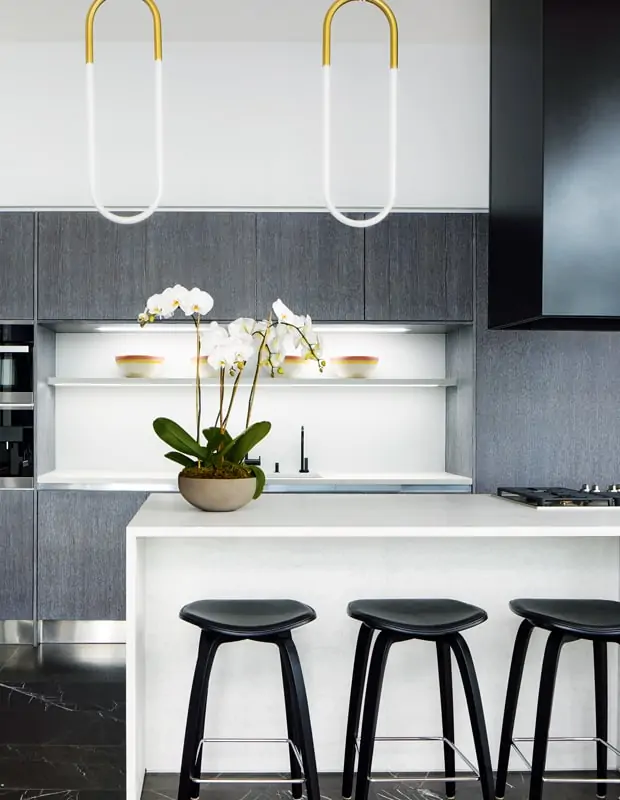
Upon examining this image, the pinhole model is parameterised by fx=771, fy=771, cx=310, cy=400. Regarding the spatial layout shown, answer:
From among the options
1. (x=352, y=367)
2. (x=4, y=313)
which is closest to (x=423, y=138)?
(x=352, y=367)

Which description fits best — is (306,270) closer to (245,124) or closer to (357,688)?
(245,124)

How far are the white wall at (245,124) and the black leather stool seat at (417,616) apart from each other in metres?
2.51

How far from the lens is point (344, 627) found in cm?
254

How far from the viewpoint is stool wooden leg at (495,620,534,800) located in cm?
232

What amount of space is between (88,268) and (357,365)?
1.52 metres


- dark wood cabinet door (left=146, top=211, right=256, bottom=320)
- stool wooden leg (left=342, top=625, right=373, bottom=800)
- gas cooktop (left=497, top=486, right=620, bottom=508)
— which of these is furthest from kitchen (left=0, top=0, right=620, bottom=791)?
stool wooden leg (left=342, top=625, right=373, bottom=800)

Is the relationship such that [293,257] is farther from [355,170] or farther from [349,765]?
[349,765]

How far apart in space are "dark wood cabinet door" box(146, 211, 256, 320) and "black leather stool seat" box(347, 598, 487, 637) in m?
2.14

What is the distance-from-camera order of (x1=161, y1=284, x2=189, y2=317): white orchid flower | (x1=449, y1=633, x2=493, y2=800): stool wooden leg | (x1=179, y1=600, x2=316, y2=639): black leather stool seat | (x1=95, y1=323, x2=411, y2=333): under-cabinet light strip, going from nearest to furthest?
(x1=179, y1=600, x2=316, y2=639): black leather stool seat
(x1=449, y1=633, x2=493, y2=800): stool wooden leg
(x1=161, y1=284, x2=189, y2=317): white orchid flower
(x1=95, y1=323, x2=411, y2=333): under-cabinet light strip

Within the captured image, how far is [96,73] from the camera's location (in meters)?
4.16

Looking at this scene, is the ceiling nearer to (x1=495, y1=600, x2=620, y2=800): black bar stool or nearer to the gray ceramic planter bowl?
the gray ceramic planter bowl

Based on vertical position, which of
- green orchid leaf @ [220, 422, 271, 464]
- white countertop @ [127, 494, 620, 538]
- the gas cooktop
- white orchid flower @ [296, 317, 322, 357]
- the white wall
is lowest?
white countertop @ [127, 494, 620, 538]

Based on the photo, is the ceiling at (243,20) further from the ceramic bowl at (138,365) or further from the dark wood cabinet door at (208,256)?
the ceramic bowl at (138,365)

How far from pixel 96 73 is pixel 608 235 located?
3.01 m
